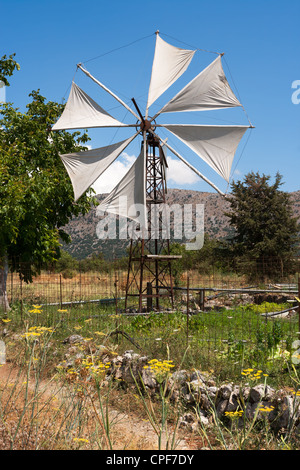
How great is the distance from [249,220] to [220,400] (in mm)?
22903

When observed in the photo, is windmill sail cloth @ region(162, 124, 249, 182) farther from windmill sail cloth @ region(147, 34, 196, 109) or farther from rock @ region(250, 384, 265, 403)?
rock @ region(250, 384, 265, 403)

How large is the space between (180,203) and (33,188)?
69850mm

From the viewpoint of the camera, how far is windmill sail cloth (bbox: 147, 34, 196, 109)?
50.2ft

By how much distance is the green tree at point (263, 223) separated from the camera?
27203 millimetres

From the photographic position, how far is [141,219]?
13805mm

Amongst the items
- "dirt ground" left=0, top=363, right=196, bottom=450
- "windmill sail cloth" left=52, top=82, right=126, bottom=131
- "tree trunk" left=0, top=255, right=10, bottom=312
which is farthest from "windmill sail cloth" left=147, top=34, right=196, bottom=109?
"dirt ground" left=0, top=363, right=196, bottom=450

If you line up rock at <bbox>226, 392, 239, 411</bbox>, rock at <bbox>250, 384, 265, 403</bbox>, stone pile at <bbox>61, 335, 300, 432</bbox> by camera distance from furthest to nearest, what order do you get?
rock at <bbox>226, 392, 239, 411</bbox> → rock at <bbox>250, 384, 265, 403</bbox> → stone pile at <bbox>61, 335, 300, 432</bbox>

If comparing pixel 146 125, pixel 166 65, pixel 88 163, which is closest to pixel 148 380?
pixel 88 163

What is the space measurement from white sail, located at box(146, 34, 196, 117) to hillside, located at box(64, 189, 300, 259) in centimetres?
4559

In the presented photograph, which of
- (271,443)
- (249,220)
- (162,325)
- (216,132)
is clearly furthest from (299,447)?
(249,220)

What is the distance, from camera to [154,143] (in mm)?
14586

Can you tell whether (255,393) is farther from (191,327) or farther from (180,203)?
(180,203)

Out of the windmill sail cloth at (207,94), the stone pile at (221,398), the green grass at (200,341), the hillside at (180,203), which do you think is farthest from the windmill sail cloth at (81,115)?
the hillside at (180,203)

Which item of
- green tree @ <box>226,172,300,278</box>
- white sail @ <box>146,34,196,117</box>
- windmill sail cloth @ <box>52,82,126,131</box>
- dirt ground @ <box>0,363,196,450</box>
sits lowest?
dirt ground @ <box>0,363,196,450</box>
